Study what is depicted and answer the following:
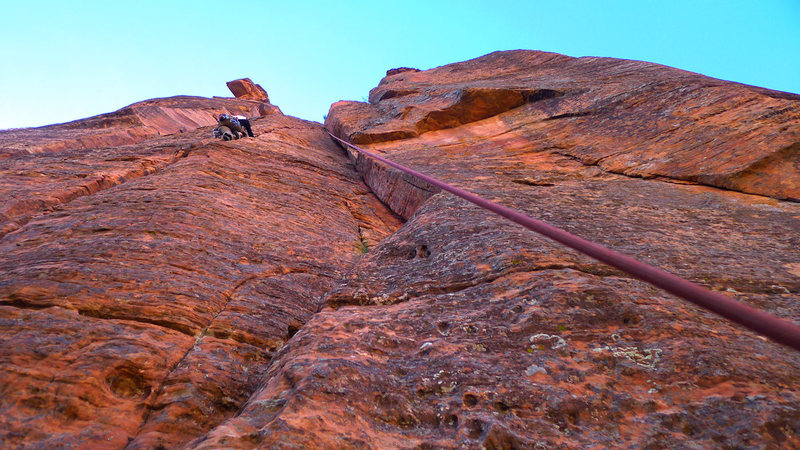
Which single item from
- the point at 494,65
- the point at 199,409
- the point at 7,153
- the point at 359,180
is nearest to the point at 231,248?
the point at 199,409

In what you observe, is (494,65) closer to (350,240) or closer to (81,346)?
(350,240)

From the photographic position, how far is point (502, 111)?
1421 centimetres

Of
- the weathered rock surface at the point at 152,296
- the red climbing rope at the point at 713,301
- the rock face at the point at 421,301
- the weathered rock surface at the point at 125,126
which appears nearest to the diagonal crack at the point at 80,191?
the rock face at the point at 421,301

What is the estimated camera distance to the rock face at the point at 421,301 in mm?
2799

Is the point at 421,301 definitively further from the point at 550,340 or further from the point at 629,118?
the point at 629,118

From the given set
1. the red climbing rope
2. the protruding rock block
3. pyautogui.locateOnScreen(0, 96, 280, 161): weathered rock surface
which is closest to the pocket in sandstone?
the red climbing rope

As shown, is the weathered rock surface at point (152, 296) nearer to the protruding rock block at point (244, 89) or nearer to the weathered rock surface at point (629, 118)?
the weathered rock surface at point (629, 118)

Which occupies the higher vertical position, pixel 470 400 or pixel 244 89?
pixel 244 89

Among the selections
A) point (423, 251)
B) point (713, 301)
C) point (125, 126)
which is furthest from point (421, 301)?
point (125, 126)

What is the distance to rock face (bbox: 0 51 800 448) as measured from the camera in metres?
2.80

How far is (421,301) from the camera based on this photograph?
4355mm

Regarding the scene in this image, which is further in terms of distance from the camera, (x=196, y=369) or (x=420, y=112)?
(x=420, y=112)

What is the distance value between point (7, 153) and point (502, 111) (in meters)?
13.9

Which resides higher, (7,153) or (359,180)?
(7,153)
